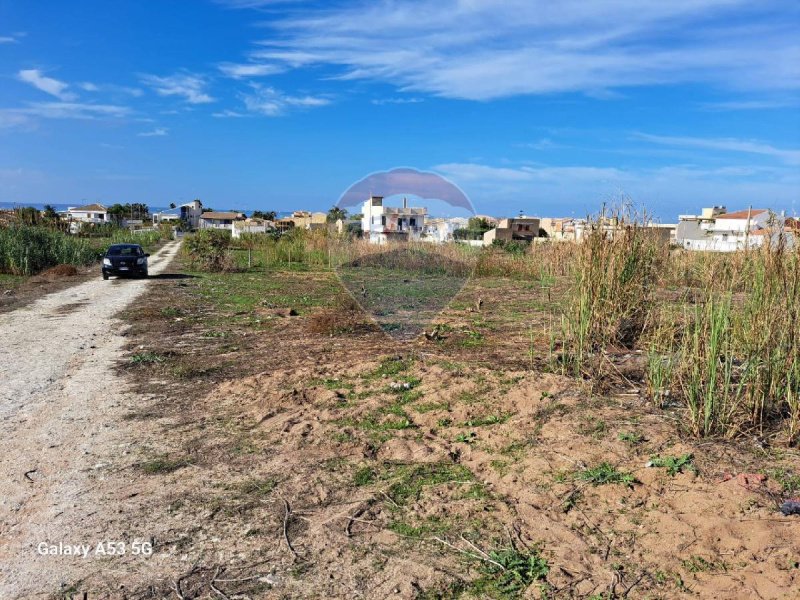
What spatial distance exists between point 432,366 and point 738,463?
12.2ft

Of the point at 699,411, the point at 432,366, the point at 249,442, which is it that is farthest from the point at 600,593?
the point at 432,366

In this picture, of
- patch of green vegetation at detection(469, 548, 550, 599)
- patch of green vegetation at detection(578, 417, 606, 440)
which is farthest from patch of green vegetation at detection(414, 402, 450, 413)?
patch of green vegetation at detection(469, 548, 550, 599)

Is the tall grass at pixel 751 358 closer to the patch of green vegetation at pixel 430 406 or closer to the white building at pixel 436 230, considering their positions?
the patch of green vegetation at pixel 430 406

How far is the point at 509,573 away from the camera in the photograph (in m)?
3.37

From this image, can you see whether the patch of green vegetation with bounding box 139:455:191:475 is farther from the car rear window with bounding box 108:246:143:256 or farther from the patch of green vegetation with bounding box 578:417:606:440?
the car rear window with bounding box 108:246:143:256

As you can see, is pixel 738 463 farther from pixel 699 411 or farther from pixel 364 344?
pixel 364 344

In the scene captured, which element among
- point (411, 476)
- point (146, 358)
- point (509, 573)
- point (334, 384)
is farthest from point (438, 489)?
point (146, 358)

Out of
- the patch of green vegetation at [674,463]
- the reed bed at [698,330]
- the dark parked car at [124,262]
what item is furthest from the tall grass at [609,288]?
the dark parked car at [124,262]

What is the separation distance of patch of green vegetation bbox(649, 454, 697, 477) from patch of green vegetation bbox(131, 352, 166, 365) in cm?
645

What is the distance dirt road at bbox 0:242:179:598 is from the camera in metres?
3.52

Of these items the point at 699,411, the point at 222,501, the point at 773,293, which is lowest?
the point at 222,501

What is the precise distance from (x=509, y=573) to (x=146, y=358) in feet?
21.7

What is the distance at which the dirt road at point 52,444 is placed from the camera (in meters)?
3.52

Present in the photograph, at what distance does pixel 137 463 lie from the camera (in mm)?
4883
